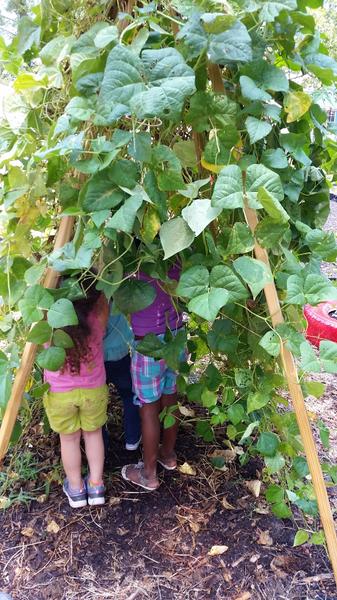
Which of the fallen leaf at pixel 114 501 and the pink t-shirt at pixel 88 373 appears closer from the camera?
the pink t-shirt at pixel 88 373

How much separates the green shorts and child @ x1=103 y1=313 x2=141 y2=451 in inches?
7.2

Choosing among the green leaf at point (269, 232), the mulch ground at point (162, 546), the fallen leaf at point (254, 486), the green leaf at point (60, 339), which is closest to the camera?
the green leaf at point (269, 232)

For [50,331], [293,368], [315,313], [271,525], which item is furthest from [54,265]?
[315,313]

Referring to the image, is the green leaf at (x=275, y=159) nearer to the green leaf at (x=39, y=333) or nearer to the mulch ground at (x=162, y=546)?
the green leaf at (x=39, y=333)

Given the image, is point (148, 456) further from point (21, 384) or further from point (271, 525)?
point (21, 384)

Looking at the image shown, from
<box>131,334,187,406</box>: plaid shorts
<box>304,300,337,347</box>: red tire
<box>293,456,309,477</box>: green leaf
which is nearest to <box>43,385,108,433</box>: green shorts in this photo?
<box>131,334,187,406</box>: plaid shorts

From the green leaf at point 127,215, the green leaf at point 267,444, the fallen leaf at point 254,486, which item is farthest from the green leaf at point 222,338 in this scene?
the fallen leaf at point 254,486

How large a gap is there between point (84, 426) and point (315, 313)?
5.74 ft

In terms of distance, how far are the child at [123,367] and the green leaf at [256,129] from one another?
92 centimetres

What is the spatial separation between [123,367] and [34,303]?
825 millimetres

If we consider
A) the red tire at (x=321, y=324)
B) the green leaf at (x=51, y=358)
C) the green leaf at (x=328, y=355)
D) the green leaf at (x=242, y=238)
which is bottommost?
the red tire at (x=321, y=324)

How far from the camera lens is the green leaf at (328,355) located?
3.62 ft

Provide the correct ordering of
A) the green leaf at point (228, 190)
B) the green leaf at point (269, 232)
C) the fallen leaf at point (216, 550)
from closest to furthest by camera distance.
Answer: the green leaf at point (228, 190) → the green leaf at point (269, 232) → the fallen leaf at point (216, 550)

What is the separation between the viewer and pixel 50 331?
126cm
